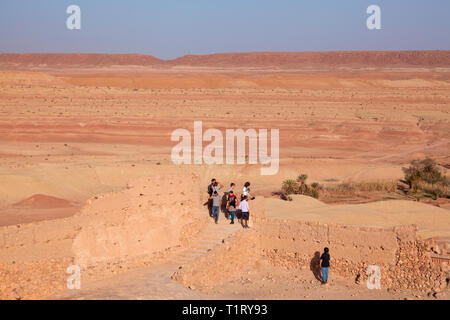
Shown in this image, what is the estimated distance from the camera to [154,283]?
12266mm

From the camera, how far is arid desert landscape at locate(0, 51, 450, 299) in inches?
483

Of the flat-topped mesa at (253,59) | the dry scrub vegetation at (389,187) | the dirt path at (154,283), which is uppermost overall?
the flat-topped mesa at (253,59)

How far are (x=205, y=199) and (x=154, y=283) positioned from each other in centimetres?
366

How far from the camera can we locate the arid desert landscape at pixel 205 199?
12.3 metres

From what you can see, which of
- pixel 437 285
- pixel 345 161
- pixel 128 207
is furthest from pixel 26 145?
pixel 437 285

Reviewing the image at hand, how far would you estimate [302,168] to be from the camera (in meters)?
26.8

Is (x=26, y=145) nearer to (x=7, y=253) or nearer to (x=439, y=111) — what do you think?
(x=7, y=253)

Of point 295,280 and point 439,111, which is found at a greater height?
point 439,111

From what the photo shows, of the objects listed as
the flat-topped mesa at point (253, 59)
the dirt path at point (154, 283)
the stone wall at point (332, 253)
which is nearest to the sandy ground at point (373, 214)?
the stone wall at point (332, 253)

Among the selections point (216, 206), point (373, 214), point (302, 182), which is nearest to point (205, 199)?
point (216, 206)

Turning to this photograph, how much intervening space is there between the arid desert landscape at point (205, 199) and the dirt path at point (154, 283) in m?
0.04

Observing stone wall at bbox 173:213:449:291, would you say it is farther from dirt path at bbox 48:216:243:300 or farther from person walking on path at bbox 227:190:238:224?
person walking on path at bbox 227:190:238:224

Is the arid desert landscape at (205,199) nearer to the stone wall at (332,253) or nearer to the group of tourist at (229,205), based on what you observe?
the stone wall at (332,253)
